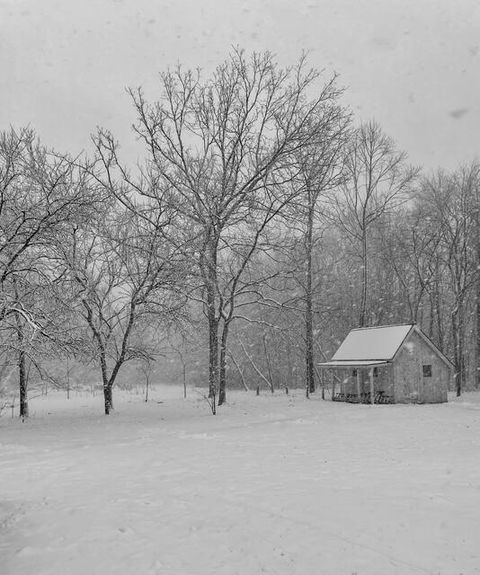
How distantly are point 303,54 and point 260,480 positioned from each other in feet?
68.4

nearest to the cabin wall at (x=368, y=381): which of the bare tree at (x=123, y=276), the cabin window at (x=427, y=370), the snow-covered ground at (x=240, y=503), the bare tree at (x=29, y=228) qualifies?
the cabin window at (x=427, y=370)

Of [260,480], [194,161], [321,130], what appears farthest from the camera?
[194,161]

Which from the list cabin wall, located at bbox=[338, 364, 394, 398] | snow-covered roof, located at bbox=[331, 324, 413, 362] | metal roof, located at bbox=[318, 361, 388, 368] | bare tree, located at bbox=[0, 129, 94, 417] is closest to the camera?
bare tree, located at bbox=[0, 129, 94, 417]

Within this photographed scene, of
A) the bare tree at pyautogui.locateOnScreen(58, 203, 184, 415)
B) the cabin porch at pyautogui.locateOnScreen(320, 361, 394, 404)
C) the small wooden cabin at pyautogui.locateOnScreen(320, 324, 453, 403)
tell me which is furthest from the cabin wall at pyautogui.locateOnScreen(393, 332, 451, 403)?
the bare tree at pyautogui.locateOnScreen(58, 203, 184, 415)

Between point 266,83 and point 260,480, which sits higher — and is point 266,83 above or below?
above

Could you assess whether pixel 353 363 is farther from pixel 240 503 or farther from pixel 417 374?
pixel 240 503

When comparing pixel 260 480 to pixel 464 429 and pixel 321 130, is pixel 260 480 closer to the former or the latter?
pixel 464 429

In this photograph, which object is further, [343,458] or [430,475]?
[343,458]

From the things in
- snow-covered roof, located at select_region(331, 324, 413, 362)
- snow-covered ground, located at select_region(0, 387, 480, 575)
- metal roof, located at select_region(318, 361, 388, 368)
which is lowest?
snow-covered ground, located at select_region(0, 387, 480, 575)

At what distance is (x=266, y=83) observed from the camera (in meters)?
24.4

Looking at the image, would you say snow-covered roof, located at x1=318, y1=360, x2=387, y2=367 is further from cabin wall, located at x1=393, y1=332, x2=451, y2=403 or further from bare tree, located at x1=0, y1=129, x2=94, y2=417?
bare tree, located at x1=0, y1=129, x2=94, y2=417

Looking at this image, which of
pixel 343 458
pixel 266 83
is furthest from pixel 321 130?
pixel 343 458

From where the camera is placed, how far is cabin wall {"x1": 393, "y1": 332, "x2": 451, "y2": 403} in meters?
26.7

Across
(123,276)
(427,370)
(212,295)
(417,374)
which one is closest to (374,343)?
(417,374)
